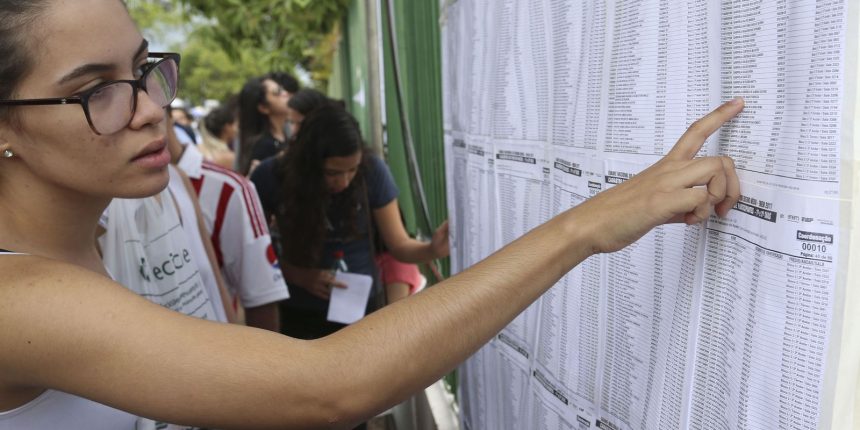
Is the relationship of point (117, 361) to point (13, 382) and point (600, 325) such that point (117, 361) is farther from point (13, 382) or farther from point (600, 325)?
point (600, 325)

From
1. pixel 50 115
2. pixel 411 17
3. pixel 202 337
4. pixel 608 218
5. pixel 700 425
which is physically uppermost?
pixel 411 17

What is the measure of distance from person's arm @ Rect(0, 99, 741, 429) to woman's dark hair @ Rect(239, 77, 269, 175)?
401 cm

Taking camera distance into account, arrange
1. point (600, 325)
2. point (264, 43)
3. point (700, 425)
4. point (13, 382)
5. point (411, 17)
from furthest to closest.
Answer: point (264, 43) → point (411, 17) → point (600, 325) → point (13, 382) → point (700, 425)

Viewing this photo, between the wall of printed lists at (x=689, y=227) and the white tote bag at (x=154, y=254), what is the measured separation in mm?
806

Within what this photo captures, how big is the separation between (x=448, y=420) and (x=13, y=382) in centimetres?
188

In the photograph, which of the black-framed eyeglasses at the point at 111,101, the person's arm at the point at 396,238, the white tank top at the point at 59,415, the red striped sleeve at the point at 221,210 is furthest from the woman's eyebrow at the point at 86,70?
the person's arm at the point at 396,238

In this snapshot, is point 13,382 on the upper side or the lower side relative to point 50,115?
lower

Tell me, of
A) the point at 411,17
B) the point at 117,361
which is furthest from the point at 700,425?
the point at 411,17

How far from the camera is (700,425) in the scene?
2.87 feet

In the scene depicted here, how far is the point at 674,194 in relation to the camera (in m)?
0.82

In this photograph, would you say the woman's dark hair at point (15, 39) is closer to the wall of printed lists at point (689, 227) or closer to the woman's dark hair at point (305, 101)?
the wall of printed lists at point (689, 227)

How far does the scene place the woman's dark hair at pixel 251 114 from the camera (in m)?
4.88

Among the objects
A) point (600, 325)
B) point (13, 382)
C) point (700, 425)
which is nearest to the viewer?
point (700, 425)

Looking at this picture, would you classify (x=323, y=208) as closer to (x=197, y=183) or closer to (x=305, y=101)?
(x=197, y=183)
